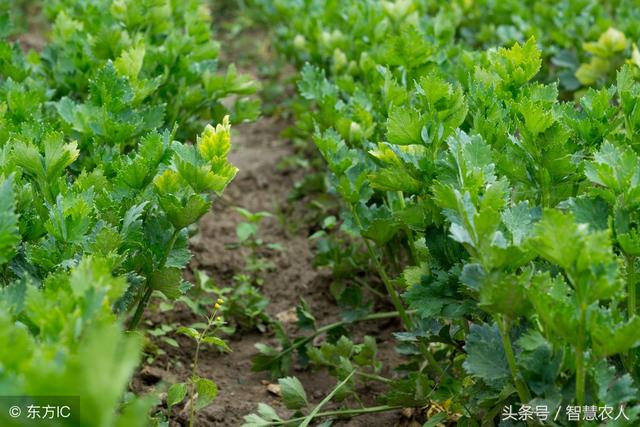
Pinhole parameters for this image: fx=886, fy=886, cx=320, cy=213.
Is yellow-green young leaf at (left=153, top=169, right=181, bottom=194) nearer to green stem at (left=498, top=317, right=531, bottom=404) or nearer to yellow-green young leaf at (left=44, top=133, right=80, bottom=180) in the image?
yellow-green young leaf at (left=44, top=133, right=80, bottom=180)

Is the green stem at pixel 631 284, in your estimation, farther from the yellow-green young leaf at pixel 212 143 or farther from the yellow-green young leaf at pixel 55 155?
the yellow-green young leaf at pixel 55 155

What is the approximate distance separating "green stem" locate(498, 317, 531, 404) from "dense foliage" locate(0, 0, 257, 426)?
76 centimetres

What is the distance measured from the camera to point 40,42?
20.6ft

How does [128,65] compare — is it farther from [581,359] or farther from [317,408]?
[581,359]

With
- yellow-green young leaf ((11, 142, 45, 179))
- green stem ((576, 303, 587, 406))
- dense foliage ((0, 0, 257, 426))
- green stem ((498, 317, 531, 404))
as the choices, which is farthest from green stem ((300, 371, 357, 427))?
yellow-green young leaf ((11, 142, 45, 179))

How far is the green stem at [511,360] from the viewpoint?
1.89m

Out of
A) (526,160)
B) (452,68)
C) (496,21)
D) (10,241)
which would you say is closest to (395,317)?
(452,68)

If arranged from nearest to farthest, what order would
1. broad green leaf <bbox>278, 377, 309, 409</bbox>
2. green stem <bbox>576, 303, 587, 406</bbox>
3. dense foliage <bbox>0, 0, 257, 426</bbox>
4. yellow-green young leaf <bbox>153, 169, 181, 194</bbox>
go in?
dense foliage <bbox>0, 0, 257, 426</bbox> → green stem <bbox>576, 303, 587, 406</bbox> → yellow-green young leaf <bbox>153, 169, 181, 194</bbox> → broad green leaf <bbox>278, 377, 309, 409</bbox>

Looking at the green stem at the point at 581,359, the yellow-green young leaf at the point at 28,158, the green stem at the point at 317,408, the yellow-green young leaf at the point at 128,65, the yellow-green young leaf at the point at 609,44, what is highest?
the yellow-green young leaf at the point at 609,44

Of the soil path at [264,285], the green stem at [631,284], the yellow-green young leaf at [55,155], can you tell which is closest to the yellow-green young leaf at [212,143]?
the yellow-green young leaf at [55,155]

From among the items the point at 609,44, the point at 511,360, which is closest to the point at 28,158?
the point at 511,360

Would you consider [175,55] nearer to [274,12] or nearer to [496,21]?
[496,21]

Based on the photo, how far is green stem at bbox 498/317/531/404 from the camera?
1.89m

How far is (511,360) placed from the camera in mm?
1891
